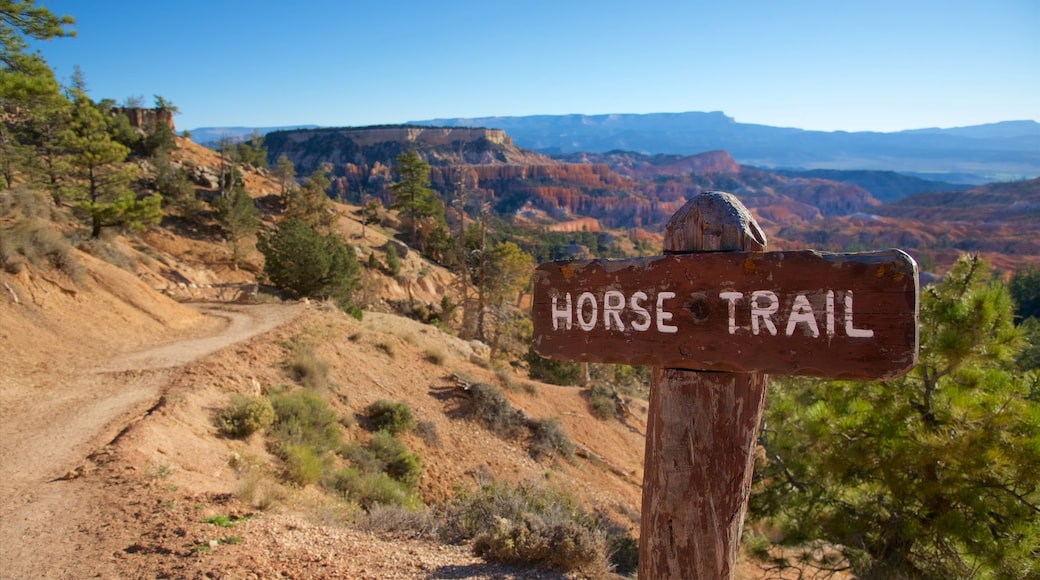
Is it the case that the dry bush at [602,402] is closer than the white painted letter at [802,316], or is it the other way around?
the white painted letter at [802,316]

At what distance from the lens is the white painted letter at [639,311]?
197 cm

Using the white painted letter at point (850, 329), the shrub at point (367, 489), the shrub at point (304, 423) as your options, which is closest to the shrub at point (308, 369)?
the shrub at point (304, 423)

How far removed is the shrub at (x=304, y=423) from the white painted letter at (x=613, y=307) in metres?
7.10

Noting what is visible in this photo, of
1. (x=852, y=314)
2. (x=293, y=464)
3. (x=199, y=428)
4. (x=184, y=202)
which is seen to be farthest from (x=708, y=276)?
(x=184, y=202)

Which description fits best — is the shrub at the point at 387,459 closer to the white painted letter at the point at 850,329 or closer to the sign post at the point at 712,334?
the sign post at the point at 712,334

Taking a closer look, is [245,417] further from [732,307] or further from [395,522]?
[732,307]

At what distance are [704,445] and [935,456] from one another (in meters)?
3.85

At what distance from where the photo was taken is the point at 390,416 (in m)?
10.4

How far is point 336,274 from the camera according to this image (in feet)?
68.5

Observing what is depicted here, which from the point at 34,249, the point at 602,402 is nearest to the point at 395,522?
the point at 602,402

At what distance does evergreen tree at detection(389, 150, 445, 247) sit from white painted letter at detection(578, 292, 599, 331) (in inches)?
1507

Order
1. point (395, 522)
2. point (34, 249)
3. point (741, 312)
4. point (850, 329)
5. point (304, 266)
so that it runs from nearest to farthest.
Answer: point (850, 329)
point (741, 312)
point (395, 522)
point (34, 249)
point (304, 266)

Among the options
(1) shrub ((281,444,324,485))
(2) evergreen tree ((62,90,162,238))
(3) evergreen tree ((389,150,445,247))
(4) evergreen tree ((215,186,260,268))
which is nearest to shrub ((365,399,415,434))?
(1) shrub ((281,444,324,485))

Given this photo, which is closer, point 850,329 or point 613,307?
point 850,329
